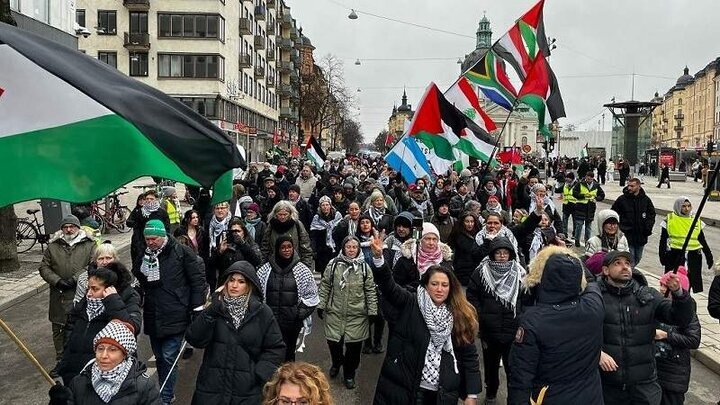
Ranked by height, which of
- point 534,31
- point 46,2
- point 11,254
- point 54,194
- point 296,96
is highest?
point 296,96

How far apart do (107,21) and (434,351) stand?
1869 inches

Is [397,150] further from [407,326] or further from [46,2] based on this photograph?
[46,2]

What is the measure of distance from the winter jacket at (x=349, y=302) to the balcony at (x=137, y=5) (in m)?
43.0

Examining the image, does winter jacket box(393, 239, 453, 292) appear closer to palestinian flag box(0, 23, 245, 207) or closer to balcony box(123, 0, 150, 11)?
palestinian flag box(0, 23, 245, 207)

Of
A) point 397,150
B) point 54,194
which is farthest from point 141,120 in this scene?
point 397,150

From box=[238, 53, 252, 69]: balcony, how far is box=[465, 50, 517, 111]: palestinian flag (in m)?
42.8

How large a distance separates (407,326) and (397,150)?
8185 mm

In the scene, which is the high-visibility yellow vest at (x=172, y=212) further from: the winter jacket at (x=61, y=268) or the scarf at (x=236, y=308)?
the scarf at (x=236, y=308)

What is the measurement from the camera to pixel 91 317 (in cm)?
450

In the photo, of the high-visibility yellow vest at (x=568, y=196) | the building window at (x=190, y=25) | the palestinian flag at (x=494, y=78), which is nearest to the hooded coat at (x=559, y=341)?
the palestinian flag at (x=494, y=78)

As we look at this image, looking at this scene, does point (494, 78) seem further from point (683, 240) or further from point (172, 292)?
point (172, 292)

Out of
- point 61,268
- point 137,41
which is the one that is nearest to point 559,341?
point 61,268

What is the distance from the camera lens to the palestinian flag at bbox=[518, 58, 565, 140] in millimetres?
10165

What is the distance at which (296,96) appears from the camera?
84.9 m
